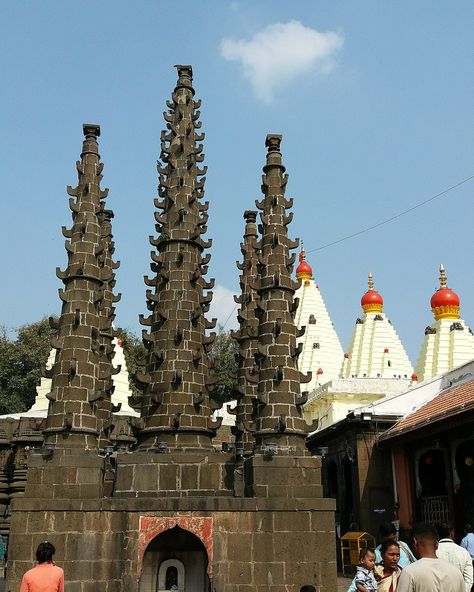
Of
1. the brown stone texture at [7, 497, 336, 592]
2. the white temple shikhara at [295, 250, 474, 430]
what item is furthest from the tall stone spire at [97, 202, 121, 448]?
the white temple shikhara at [295, 250, 474, 430]

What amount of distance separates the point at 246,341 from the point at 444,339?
2547cm

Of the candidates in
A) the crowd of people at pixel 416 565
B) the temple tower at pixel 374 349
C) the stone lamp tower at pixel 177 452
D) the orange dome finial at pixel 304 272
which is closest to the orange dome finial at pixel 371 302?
the temple tower at pixel 374 349

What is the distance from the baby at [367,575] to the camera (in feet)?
26.2

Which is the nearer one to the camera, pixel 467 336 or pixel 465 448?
pixel 465 448

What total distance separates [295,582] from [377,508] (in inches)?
444

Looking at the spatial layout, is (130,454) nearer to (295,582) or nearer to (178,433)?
(178,433)

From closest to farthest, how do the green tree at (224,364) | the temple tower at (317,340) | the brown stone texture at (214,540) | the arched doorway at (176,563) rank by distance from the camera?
the brown stone texture at (214,540)
the arched doorway at (176,563)
the temple tower at (317,340)
the green tree at (224,364)

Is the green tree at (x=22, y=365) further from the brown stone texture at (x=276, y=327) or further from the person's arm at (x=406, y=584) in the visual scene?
the person's arm at (x=406, y=584)

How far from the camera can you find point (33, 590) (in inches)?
316

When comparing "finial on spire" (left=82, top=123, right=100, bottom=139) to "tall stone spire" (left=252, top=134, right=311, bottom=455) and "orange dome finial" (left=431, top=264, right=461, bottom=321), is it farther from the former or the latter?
"orange dome finial" (left=431, top=264, right=461, bottom=321)

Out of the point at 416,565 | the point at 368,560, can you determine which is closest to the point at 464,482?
the point at 368,560

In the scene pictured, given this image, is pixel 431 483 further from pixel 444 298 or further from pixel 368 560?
pixel 444 298

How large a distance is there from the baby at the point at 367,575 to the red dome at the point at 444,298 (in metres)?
39.9

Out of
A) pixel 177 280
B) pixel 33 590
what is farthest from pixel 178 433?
pixel 33 590
